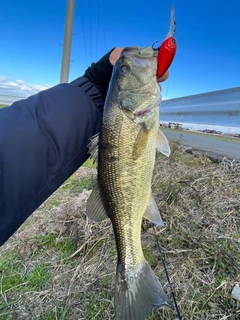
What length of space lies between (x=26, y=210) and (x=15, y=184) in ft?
0.60

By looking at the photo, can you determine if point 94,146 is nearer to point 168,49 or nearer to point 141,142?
point 141,142

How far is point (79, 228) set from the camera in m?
2.78

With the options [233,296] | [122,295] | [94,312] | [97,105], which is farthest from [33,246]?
[233,296]

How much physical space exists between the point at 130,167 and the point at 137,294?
27.9 inches

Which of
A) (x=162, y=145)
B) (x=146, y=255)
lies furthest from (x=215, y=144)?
(x=162, y=145)

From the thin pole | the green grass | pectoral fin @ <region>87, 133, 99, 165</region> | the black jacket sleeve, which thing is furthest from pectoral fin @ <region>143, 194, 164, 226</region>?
the thin pole

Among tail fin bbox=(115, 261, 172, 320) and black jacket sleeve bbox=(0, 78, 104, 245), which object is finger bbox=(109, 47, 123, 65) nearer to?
black jacket sleeve bbox=(0, 78, 104, 245)

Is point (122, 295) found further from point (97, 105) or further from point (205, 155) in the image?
point (205, 155)

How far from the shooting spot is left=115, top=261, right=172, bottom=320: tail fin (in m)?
1.39

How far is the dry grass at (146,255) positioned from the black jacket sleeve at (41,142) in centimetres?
93

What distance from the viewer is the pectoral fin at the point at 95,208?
1.55 m

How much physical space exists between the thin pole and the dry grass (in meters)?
5.28

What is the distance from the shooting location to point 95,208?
1552 millimetres

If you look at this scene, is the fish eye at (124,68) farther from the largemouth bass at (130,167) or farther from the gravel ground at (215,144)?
the gravel ground at (215,144)
